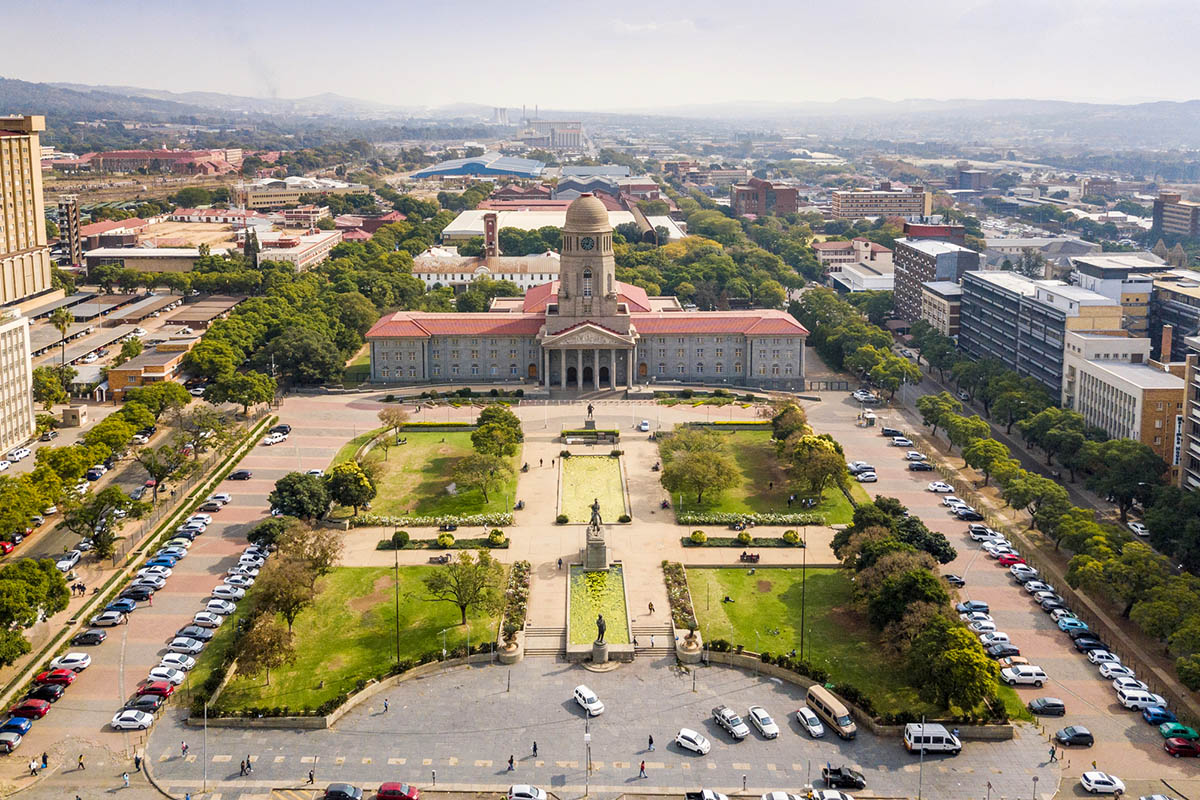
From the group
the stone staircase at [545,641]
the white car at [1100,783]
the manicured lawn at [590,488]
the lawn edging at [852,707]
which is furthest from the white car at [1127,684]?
the manicured lawn at [590,488]

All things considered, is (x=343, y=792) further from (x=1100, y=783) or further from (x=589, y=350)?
(x=589, y=350)

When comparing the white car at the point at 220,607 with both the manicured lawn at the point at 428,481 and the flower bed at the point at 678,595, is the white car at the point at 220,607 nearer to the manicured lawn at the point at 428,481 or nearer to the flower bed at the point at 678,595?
the manicured lawn at the point at 428,481

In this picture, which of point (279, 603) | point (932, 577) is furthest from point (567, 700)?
point (932, 577)

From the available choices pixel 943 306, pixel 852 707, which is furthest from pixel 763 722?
pixel 943 306

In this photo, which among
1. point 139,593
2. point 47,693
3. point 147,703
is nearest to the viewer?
point 147,703

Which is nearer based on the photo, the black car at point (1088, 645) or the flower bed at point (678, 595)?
the black car at point (1088, 645)
